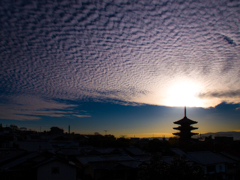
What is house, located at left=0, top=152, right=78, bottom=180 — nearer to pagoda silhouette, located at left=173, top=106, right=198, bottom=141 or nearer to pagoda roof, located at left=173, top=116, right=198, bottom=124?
pagoda silhouette, located at left=173, top=106, right=198, bottom=141

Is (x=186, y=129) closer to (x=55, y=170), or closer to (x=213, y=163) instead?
(x=213, y=163)

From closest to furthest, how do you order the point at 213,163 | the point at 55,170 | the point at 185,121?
the point at 55,170 → the point at 213,163 → the point at 185,121

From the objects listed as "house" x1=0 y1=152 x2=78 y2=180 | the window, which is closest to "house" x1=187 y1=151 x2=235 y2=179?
"house" x1=0 y1=152 x2=78 y2=180

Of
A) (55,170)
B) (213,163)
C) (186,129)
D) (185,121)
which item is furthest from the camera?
(185,121)

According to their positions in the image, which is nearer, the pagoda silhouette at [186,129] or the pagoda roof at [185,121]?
the pagoda silhouette at [186,129]

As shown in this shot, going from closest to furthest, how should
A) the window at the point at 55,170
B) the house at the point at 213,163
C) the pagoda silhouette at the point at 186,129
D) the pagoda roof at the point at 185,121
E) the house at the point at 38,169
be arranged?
the house at the point at 38,169
the window at the point at 55,170
the house at the point at 213,163
the pagoda silhouette at the point at 186,129
the pagoda roof at the point at 185,121

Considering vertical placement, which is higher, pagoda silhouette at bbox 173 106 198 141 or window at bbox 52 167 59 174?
pagoda silhouette at bbox 173 106 198 141

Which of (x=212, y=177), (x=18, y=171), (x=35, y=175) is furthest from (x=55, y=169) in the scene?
(x=212, y=177)

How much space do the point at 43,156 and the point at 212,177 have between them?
1215 inches

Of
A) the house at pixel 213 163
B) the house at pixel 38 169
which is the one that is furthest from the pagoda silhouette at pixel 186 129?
the house at pixel 38 169

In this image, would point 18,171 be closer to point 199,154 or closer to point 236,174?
point 199,154

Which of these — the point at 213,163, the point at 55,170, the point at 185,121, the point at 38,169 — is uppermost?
the point at 185,121

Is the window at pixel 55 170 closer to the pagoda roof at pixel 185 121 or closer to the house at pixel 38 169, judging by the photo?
the house at pixel 38 169

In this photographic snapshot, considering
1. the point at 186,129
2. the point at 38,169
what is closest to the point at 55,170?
the point at 38,169
